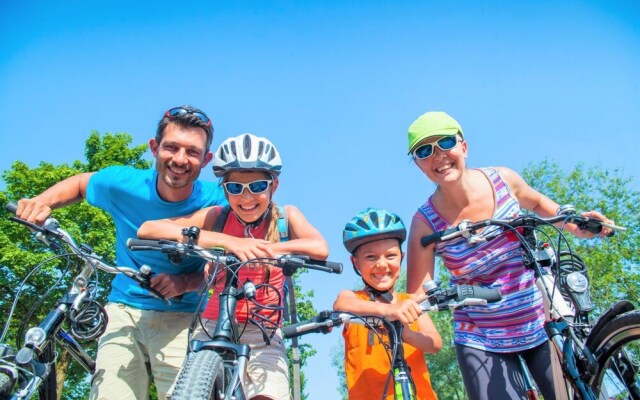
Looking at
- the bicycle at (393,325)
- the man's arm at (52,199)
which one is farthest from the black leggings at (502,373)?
the man's arm at (52,199)

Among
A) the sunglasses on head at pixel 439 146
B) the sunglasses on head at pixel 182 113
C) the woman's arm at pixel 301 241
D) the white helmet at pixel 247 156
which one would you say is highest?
the sunglasses on head at pixel 182 113

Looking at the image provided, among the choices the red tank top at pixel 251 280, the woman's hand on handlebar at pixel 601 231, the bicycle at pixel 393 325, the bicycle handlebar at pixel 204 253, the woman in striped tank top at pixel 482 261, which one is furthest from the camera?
the red tank top at pixel 251 280

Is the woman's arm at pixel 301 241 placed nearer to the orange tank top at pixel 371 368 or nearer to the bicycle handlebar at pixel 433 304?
the bicycle handlebar at pixel 433 304

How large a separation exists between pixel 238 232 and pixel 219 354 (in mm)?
1476

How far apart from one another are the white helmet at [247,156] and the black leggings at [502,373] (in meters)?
2.12

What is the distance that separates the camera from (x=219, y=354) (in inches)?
114

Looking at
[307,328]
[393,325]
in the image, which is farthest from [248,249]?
[393,325]

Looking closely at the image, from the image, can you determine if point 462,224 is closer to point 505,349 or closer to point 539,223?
point 539,223

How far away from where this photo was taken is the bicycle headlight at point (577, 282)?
10.4 feet

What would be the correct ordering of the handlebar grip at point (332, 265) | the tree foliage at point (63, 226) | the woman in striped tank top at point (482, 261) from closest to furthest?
the handlebar grip at point (332, 265) < the woman in striped tank top at point (482, 261) < the tree foliage at point (63, 226)

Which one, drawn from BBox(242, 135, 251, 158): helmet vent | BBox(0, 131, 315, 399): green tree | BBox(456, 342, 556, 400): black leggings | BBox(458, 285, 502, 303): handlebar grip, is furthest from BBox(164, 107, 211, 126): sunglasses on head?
BBox(0, 131, 315, 399): green tree

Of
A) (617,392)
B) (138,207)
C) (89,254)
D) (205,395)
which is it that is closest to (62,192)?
(138,207)

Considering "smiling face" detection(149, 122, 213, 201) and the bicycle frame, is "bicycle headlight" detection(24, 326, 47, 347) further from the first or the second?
"smiling face" detection(149, 122, 213, 201)

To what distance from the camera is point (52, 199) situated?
432 cm
